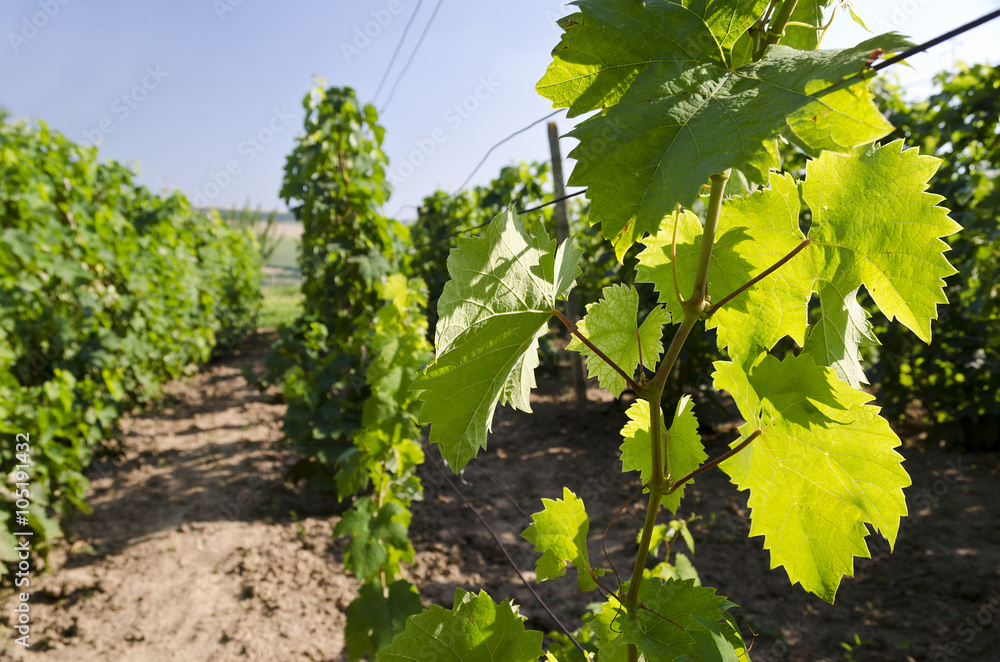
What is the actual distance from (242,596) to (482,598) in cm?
368

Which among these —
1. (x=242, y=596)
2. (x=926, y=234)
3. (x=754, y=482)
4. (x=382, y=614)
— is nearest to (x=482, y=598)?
(x=754, y=482)

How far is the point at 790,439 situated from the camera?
715 mm

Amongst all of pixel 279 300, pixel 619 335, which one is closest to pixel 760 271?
pixel 619 335

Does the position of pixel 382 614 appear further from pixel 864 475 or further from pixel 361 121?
pixel 361 121

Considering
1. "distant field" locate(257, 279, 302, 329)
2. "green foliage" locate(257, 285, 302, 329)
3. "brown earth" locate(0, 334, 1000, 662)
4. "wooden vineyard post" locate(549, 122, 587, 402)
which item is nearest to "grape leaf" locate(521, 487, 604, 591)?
"brown earth" locate(0, 334, 1000, 662)

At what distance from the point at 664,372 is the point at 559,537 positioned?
0.44 m

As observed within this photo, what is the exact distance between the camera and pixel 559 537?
3.34ft

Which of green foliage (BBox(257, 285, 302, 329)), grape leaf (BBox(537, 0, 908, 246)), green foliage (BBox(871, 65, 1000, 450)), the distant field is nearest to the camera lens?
grape leaf (BBox(537, 0, 908, 246))

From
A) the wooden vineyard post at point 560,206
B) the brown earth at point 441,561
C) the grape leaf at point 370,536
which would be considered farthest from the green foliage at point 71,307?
the wooden vineyard post at point 560,206

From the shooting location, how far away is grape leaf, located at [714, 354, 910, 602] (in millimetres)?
664

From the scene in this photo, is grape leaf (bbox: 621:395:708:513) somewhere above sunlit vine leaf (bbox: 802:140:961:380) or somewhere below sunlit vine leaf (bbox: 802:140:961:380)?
below

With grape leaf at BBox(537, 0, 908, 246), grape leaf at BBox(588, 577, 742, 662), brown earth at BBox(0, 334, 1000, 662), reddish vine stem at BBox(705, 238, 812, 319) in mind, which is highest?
grape leaf at BBox(537, 0, 908, 246)

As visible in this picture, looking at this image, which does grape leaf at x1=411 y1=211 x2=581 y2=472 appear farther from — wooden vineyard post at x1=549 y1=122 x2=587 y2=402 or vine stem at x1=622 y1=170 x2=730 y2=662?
wooden vineyard post at x1=549 y1=122 x2=587 y2=402

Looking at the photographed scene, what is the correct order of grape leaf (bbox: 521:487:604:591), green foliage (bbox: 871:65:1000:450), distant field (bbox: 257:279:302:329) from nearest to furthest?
grape leaf (bbox: 521:487:604:591), green foliage (bbox: 871:65:1000:450), distant field (bbox: 257:279:302:329)
